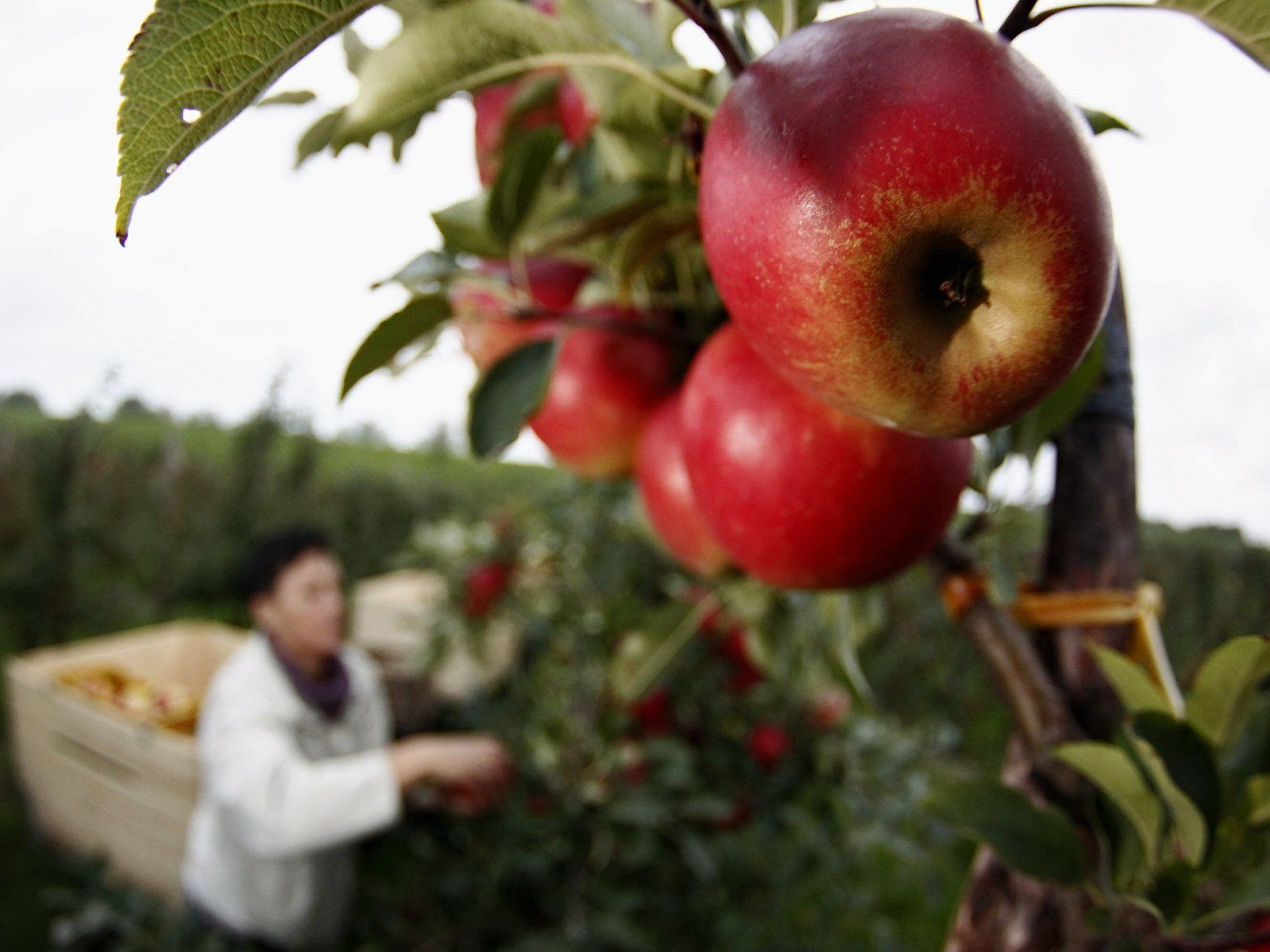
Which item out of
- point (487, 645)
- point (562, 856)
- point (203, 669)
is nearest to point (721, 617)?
point (562, 856)

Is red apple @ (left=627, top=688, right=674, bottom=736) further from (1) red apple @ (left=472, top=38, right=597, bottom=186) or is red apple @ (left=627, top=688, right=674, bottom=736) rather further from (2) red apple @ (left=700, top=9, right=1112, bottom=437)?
(2) red apple @ (left=700, top=9, right=1112, bottom=437)

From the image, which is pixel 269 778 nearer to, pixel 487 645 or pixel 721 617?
pixel 487 645

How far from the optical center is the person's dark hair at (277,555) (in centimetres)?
189

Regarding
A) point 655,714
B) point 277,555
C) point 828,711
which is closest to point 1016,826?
point 655,714

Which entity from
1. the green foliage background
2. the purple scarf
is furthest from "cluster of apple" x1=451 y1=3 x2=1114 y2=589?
the purple scarf

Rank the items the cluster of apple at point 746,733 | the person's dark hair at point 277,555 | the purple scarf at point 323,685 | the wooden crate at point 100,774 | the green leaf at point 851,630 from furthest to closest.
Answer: the wooden crate at point 100,774
the person's dark hair at point 277,555
the purple scarf at point 323,685
the cluster of apple at point 746,733
the green leaf at point 851,630

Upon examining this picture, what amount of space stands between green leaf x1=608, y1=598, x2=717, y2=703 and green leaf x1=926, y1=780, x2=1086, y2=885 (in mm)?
251

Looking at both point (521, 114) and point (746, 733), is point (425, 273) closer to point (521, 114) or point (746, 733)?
point (521, 114)

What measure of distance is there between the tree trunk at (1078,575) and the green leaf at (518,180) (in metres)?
0.26

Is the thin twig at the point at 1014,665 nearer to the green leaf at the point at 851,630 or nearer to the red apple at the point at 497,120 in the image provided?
the green leaf at the point at 851,630

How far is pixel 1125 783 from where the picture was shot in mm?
346

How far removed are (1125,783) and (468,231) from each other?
1.19ft

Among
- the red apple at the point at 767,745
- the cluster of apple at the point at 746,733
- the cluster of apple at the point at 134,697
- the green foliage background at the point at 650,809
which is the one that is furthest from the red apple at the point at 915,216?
the cluster of apple at the point at 134,697

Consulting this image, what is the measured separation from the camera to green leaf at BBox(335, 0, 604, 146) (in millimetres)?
261
